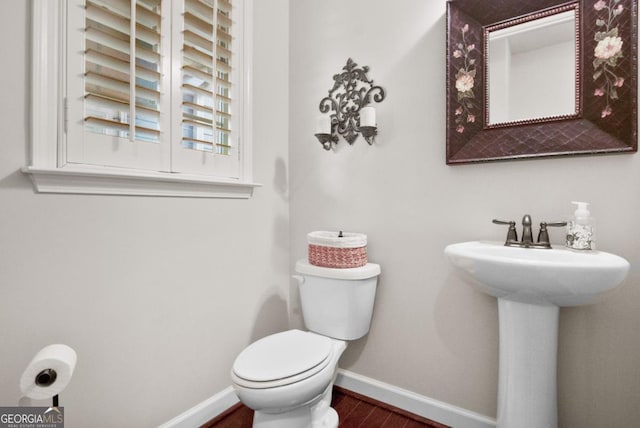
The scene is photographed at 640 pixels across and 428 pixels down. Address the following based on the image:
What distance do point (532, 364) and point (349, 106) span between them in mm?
1392

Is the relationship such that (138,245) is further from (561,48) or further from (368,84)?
(561,48)

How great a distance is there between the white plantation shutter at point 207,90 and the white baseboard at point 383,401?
1108mm

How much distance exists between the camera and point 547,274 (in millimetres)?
904

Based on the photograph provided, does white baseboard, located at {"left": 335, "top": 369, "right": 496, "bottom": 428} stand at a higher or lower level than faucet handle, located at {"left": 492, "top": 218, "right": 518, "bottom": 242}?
lower

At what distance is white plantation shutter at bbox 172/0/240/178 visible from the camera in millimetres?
1438

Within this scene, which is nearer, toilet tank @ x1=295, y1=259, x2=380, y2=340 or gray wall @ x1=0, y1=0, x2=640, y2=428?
gray wall @ x1=0, y1=0, x2=640, y2=428

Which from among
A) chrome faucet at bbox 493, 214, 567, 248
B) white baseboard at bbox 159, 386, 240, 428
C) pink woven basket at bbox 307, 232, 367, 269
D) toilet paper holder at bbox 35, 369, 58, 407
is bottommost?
white baseboard at bbox 159, 386, 240, 428

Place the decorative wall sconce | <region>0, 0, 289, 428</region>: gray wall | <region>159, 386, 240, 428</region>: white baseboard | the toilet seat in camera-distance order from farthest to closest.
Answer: the decorative wall sconce → <region>159, 386, 240, 428</region>: white baseboard → the toilet seat → <region>0, 0, 289, 428</region>: gray wall

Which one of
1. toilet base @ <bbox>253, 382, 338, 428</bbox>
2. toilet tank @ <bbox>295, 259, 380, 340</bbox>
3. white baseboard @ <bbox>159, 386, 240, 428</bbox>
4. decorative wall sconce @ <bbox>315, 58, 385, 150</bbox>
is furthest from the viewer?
decorative wall sconce @ <bbox>315, 58, 385, 150</bbox>

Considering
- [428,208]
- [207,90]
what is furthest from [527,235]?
[207,90]

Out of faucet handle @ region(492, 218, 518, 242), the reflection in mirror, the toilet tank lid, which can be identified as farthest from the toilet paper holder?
the reflection in mirror

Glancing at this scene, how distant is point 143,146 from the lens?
131 cm

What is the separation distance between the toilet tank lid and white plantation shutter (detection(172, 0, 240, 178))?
2.01 ft

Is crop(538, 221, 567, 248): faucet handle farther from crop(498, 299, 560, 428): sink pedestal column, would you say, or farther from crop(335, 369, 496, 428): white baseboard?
crop(335, 369, 496, 428): white baseboard
